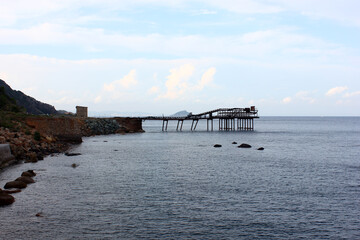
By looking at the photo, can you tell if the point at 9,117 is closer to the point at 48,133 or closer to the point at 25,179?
the point at 48,133

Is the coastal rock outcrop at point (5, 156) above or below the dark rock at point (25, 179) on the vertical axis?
above

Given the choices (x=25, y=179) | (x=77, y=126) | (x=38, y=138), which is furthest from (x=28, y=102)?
(x=25, y=179)

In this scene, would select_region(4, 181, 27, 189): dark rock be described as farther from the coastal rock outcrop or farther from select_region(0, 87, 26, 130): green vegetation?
select_region(0, 87, 26, 130): green vegetation

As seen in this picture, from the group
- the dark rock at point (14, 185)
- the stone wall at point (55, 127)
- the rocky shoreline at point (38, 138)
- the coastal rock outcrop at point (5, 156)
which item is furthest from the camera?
the stone wall at point (55, 127)

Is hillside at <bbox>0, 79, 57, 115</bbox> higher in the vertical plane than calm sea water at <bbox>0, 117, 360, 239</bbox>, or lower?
higher

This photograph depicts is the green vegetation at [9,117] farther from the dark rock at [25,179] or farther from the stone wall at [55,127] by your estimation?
the dark rock at [25,179]

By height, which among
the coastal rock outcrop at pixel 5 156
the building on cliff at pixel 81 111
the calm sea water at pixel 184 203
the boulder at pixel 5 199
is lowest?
the calm sea water at pixel 184 203

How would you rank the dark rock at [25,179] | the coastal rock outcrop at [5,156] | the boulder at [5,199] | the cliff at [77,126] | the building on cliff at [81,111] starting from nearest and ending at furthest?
the boulder at [5,199] < the dark rock at [25,179] < the coastal rock outcrop at [5,156] < the cliff at [77,126] < the building on cliff at [81,111]

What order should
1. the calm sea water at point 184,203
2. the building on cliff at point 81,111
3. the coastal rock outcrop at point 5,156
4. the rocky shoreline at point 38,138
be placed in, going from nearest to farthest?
the calm sea water at point 184,203
the coastal rock outcrop at point 5,156
the rocky shoreline at point 38,138
the building on cliff at point 81,111

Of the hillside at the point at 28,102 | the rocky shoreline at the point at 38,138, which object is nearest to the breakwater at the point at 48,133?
the rocky shoreline at the point at 38,138

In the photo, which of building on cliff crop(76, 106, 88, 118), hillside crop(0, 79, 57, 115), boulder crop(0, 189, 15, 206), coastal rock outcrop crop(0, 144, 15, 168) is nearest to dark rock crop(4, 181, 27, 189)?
boulder crop(0, 189, 15, 206)

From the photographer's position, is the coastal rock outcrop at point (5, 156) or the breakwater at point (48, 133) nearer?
the coastal rock outcrop at point (5, 156)

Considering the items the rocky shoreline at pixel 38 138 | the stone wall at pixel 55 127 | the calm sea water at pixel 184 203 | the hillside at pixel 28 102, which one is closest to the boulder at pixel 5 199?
the rocky shoreline at pixel 38 138

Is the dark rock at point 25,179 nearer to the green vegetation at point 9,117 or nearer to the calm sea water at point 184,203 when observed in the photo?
the calm sea water at point 184,203
